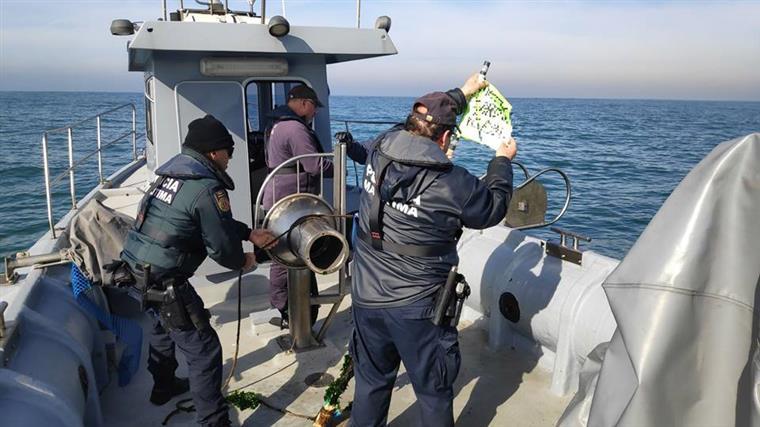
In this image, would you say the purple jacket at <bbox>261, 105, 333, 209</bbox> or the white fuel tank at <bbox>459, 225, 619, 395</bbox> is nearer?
the white fuel tank at <bbox>459, 225, 619, 395</bbox>

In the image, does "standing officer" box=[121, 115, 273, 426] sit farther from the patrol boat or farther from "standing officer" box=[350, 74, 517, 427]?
"standing officer" box=[350, 74, 517, 427]

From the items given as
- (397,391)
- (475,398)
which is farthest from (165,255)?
(475,398)

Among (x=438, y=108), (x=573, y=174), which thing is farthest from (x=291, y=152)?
(x=573, y=174)

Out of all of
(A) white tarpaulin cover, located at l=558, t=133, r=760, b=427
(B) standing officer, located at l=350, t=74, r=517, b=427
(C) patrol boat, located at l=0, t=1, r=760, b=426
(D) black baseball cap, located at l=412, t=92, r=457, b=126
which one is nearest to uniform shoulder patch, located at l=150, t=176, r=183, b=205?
(C) patrol boat, located at l=0, t=1, r=760, b=426

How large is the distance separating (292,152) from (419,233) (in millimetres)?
2069

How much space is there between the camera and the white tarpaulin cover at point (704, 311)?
5.16 ft

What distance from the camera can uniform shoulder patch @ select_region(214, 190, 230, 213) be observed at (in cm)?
312

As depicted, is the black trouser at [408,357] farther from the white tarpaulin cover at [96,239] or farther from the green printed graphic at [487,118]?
the white tarpaulin cover at [96,239]

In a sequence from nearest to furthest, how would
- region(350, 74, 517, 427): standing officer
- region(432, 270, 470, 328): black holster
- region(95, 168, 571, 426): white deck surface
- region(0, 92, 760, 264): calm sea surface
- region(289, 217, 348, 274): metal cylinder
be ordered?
region(350, 74, 517, 427): standing officer → region(432, 270, 470, 328): black holster → region(289, 217, 348, 274): metal cylinder → region(95, 168, 571, 426): white deck surface → region(0, 92, 760, 264): calm sea surface

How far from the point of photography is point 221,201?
314 centimetres

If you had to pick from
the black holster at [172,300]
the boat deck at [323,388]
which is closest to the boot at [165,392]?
the boat deck at [323,388]

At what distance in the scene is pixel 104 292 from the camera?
4.48 m

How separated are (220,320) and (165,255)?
198 centimetres

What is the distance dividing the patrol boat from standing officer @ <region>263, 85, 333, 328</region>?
328 millimetres
